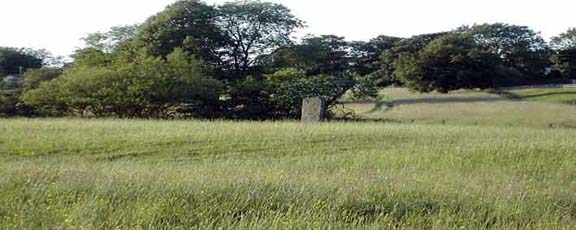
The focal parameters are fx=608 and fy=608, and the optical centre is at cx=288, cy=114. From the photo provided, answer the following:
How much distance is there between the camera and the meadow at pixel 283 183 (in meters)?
5.68

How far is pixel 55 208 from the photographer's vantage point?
565cm

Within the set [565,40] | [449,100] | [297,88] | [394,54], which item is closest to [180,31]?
[297,88]

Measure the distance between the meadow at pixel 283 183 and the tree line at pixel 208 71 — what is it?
16672mm

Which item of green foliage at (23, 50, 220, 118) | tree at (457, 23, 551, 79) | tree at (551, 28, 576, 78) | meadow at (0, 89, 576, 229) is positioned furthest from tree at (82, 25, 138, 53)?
tree at (551, 28, 576, 78)

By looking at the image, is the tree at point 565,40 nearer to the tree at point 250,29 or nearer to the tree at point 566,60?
the tree at point 566,60

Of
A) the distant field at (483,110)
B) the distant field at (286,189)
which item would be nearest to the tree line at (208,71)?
the distant field at (483,110)

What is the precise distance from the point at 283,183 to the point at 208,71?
31.9 metres

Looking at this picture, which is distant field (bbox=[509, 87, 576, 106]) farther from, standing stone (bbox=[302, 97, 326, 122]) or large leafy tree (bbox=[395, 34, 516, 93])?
standing stone (bbox=[302, 97, 326, 122])

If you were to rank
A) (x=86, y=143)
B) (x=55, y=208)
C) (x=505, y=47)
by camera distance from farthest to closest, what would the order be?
(x=505, y=47), (x=86, y=143), (x=55, y=208)

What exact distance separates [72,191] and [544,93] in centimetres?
5167

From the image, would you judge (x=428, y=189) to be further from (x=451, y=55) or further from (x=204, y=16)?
(x=451, y=55)

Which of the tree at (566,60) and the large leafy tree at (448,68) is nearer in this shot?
the large leafy tree at (448,68)

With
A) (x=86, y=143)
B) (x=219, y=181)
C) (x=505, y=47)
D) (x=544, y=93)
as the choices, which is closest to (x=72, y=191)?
(x=219, y=181)

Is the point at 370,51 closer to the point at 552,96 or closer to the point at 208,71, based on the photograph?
the point at 552,96
